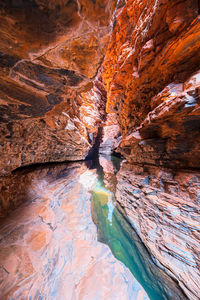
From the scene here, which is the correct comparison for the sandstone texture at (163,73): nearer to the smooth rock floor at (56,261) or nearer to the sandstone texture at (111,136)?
the smooth rock floor at (56,261)

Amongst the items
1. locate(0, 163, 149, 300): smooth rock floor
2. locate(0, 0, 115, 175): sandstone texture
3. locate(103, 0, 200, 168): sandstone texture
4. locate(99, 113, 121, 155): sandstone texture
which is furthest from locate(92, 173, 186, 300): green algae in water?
locate(99, 113, 121, 155): sandstone texture

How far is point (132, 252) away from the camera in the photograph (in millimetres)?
3574

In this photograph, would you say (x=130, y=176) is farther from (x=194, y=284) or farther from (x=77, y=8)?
(x=77, y=8)

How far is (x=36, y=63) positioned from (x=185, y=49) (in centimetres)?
322

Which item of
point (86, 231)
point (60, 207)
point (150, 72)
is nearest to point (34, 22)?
point (150, 72)

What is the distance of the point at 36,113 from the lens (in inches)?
109

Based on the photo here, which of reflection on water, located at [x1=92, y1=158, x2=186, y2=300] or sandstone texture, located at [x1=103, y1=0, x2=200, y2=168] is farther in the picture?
reflection on water, located at [x1=92, y1=158, x2=186, y2=300]

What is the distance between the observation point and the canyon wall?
6.73 ft

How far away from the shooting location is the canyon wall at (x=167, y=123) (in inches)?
80.7

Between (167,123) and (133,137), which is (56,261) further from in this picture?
(167,123)

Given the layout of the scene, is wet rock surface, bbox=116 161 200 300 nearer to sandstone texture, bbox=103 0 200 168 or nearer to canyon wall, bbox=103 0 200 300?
canyon wall, bbox=103 0 200 300

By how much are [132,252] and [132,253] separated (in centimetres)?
3

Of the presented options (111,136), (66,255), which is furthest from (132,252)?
(111,136)

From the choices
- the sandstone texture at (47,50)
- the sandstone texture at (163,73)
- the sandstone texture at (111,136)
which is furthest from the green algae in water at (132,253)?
the sandstone texture at (111,136)
